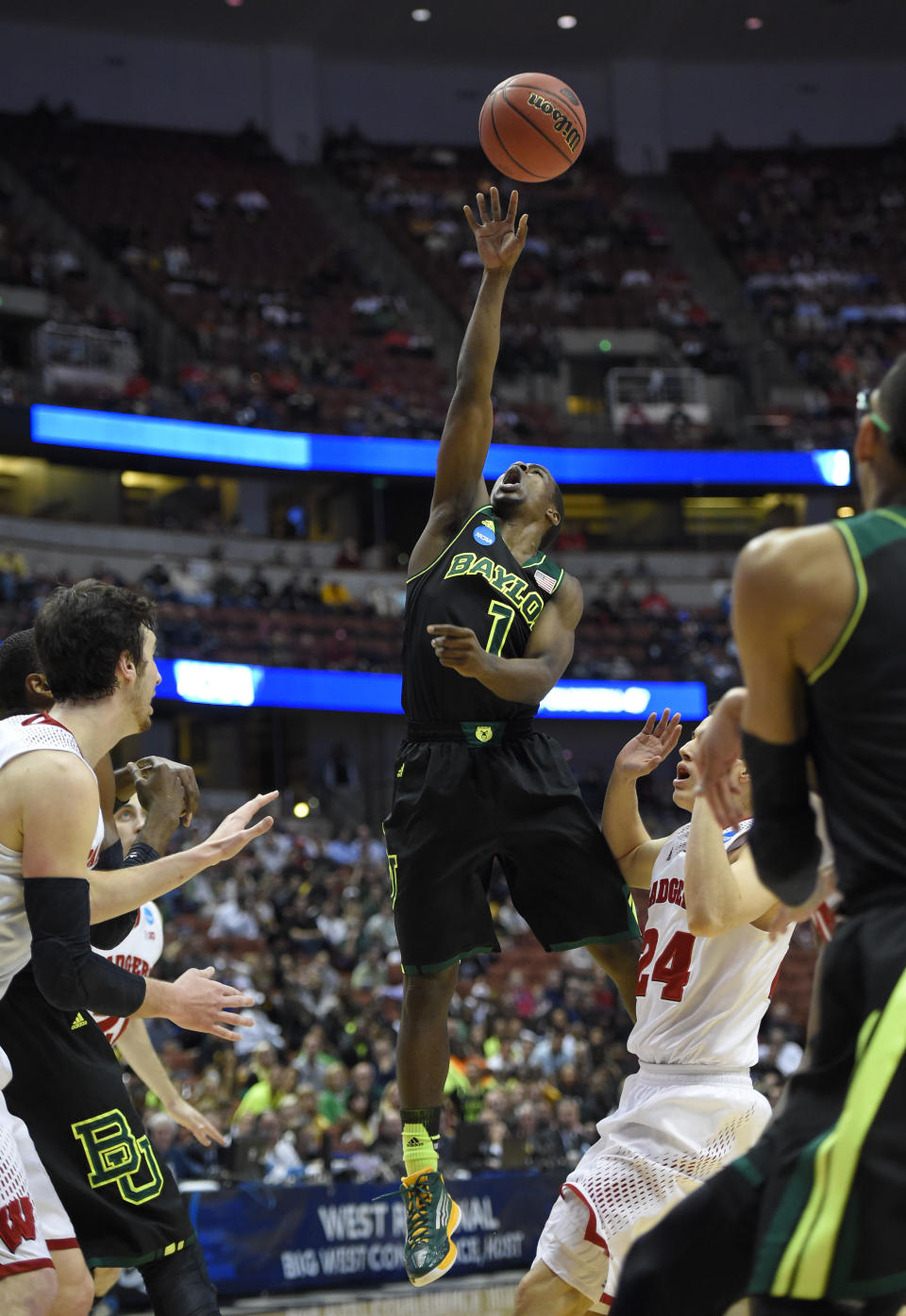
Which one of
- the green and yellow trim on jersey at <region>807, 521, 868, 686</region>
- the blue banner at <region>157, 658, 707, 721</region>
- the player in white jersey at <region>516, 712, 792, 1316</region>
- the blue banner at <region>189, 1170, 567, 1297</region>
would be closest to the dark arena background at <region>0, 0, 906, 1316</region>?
the blue banner at <region>157, 658, 707, 721</region>

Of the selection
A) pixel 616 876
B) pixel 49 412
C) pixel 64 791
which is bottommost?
pixel 616 876

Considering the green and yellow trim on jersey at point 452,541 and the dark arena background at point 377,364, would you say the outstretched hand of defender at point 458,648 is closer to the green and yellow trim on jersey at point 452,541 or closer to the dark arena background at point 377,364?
the green and yellow trim on jersey at point 452,541

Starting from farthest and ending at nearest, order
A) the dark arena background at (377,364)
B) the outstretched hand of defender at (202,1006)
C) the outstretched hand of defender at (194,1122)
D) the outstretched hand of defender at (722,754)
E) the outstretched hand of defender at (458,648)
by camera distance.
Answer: the dark arena background at (377,364), the outstretched hand of defender at (194,1122), the outstretched hand of defender at (458,648), the outstretched hand of defender at (202,1006), the outstretched hand of defender at (722,754)

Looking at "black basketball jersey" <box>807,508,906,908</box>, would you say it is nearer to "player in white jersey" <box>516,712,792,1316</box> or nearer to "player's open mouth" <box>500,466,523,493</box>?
"player in white jersey" <box>516,712,792,1316</box>

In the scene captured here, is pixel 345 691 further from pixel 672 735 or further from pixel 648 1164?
pixel 648 1164

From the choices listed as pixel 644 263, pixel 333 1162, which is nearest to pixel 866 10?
pixel 644 263

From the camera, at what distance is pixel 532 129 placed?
6242 millimetres

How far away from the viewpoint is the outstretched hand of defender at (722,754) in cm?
299

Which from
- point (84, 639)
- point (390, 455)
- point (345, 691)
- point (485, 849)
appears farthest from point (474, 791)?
point (390, 455)

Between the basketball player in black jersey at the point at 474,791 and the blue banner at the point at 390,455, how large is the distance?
20745mm

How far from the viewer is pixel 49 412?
25.1 meters

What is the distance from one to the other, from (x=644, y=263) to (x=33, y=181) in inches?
535

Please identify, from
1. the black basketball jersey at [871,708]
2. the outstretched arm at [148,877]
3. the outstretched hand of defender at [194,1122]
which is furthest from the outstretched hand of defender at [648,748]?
the black basketball jersey at [871,708]

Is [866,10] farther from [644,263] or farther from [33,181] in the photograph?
[33,181]
